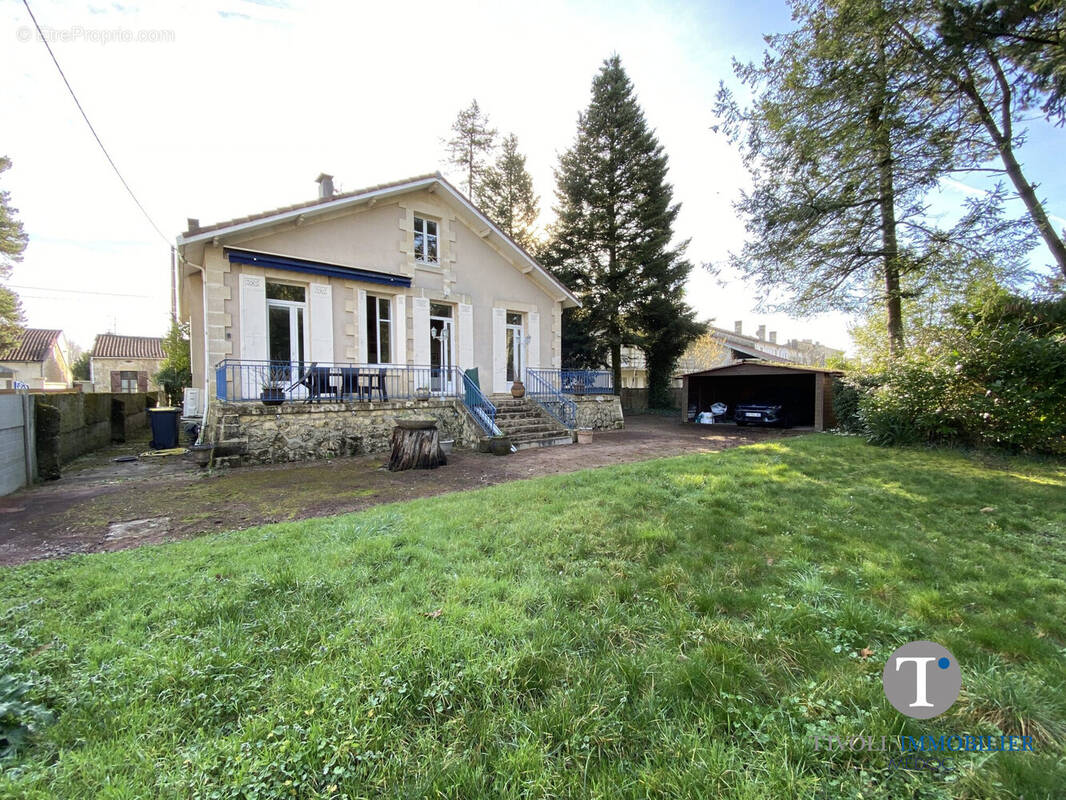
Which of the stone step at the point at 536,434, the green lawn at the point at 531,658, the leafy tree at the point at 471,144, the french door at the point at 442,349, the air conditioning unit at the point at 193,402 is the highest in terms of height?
the leafy tree at the point at 471,144

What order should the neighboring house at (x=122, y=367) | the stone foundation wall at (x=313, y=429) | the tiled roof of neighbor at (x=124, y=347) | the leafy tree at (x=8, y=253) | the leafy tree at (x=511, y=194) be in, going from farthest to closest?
the tiled roof of neighbor at (x=124, y=347) → the neighboring house at (x=122, y=367) → the leafy tree at (x=511, y=194) → the leafy tree at (x=8, y=253) → the stone foundation wall at (x=313, y=429)

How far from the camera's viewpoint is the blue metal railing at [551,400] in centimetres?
1256

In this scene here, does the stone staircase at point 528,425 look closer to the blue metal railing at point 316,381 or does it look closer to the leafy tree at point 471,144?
the blue metal railing at point 316,381

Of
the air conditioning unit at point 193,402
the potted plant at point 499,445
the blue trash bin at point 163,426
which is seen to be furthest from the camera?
the air conditioning unit at point 193,402

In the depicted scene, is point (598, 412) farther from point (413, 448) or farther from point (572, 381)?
point (413, 448)

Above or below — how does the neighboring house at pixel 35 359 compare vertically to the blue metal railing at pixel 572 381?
above

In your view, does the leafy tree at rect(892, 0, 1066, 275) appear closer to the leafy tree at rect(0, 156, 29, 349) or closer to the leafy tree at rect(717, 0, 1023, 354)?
the leafy tree at rect(717, 0, 1023, 354)

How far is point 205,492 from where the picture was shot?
5910 mm

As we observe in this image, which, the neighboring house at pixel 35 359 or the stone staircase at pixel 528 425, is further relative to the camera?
the neighboring house at pixel 35 359

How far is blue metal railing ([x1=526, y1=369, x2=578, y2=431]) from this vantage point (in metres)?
12.6

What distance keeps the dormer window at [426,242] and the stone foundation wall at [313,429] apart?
13.9ft

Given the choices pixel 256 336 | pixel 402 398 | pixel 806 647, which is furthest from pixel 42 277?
pixel 806 647

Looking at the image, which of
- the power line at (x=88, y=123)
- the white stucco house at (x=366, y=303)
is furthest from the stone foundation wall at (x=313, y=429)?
the power line at (x=88, y=123)

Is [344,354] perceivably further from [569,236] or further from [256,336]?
[569,236]
